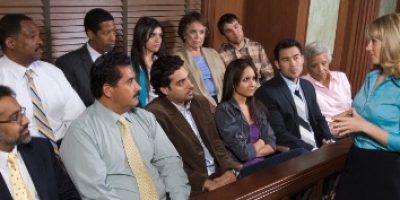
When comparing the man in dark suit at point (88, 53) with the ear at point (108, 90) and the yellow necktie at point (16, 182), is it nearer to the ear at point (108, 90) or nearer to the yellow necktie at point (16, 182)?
the ear at point (108, 90)

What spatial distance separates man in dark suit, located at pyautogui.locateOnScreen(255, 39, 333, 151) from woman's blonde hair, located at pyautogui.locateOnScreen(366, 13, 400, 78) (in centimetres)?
121

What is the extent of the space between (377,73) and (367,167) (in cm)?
38

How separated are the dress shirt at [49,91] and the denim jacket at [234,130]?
83cm

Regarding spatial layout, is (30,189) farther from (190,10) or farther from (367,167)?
(190,10)

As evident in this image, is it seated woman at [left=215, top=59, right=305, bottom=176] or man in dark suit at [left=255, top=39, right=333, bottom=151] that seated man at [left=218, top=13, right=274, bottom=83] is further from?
seated woman at [left=215, top=59, right=305, bottom=176]

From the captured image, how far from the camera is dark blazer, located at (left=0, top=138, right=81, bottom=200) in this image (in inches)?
66.8

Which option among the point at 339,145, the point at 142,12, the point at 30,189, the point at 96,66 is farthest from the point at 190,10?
the point at 30,189

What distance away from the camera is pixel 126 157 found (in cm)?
193

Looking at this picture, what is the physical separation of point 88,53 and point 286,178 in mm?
1906

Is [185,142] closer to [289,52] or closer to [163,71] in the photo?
[163,71]

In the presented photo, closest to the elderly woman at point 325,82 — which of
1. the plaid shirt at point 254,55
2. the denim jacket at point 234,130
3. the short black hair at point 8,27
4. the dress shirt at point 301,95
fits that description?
the dress shirt at point 301,95

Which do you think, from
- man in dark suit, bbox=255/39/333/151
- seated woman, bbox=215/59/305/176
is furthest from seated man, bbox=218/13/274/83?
seated woman, bbox=215/59/305/176

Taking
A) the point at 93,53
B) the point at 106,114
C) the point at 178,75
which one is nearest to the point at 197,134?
the point at 178,75

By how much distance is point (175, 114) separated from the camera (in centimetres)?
243
